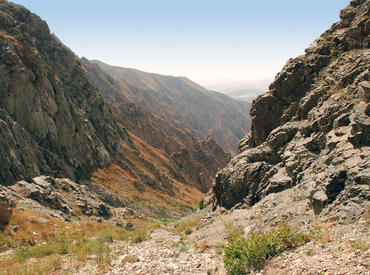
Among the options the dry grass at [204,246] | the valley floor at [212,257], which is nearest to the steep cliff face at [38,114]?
the valley floor at [212,257]

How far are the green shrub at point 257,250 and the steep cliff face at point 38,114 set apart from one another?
108 ft

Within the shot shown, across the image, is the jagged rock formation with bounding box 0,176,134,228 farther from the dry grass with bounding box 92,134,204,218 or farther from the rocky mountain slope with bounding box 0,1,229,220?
the dry grass with bounding box 92,134,204,218

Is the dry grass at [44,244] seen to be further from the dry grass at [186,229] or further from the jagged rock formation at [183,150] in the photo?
the jagged rock formation at [183,150]

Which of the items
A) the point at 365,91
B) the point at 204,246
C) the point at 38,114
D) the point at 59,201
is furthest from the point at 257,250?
the point at 38,114

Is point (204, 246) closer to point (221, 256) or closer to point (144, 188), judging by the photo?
point (221, 256)

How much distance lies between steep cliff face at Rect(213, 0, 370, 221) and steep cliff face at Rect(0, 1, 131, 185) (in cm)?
2923

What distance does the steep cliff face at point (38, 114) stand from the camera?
36062mm

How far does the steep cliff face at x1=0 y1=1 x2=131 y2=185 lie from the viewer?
3606 centimetres

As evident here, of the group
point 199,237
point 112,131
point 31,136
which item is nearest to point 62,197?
point 31,136

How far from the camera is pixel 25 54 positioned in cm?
4712

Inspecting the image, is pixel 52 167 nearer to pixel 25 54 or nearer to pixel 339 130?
pixel 25 54

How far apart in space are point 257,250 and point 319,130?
13.0 metres

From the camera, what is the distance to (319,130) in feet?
60.6

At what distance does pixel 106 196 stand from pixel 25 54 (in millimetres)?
31197
